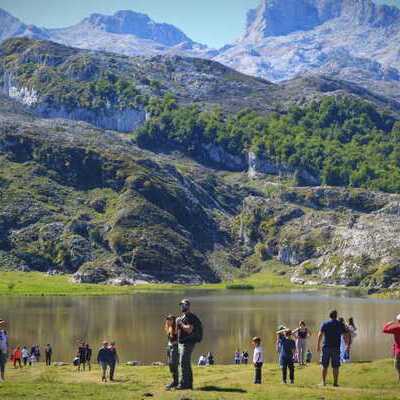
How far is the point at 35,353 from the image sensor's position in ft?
306

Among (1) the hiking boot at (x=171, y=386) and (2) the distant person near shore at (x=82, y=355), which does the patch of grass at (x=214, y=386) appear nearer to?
(1) the hiking boot at (x=171, y=386)

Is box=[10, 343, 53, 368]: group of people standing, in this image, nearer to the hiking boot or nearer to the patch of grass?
the patch of grass

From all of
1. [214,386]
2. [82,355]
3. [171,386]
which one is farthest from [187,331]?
[82,355]

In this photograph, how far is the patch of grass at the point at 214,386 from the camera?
1775 inches

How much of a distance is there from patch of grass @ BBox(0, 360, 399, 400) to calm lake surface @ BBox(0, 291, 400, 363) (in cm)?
4094

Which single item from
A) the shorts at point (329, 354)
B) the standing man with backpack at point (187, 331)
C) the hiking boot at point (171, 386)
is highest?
the standing man with backpack at point (187, 331)

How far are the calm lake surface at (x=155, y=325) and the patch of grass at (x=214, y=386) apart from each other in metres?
40.9

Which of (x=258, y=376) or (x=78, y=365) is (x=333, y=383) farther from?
(x=78, y=365)

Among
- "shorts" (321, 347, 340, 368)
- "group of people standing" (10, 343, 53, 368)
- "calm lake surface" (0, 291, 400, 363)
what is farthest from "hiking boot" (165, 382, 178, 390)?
"calm lake surface" (0, 291, 400, 363)

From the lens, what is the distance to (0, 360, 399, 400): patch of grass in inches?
1775

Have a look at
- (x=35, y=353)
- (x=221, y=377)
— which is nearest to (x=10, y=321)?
(x=35, y=353)

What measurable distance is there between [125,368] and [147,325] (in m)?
80.6

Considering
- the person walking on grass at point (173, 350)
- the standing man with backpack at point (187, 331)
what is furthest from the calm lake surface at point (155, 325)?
the standing man with backpack at point (187, 331)

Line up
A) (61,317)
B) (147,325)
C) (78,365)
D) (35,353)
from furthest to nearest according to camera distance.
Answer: (61,317) → (147,325) → (35,353) → (78,365)
